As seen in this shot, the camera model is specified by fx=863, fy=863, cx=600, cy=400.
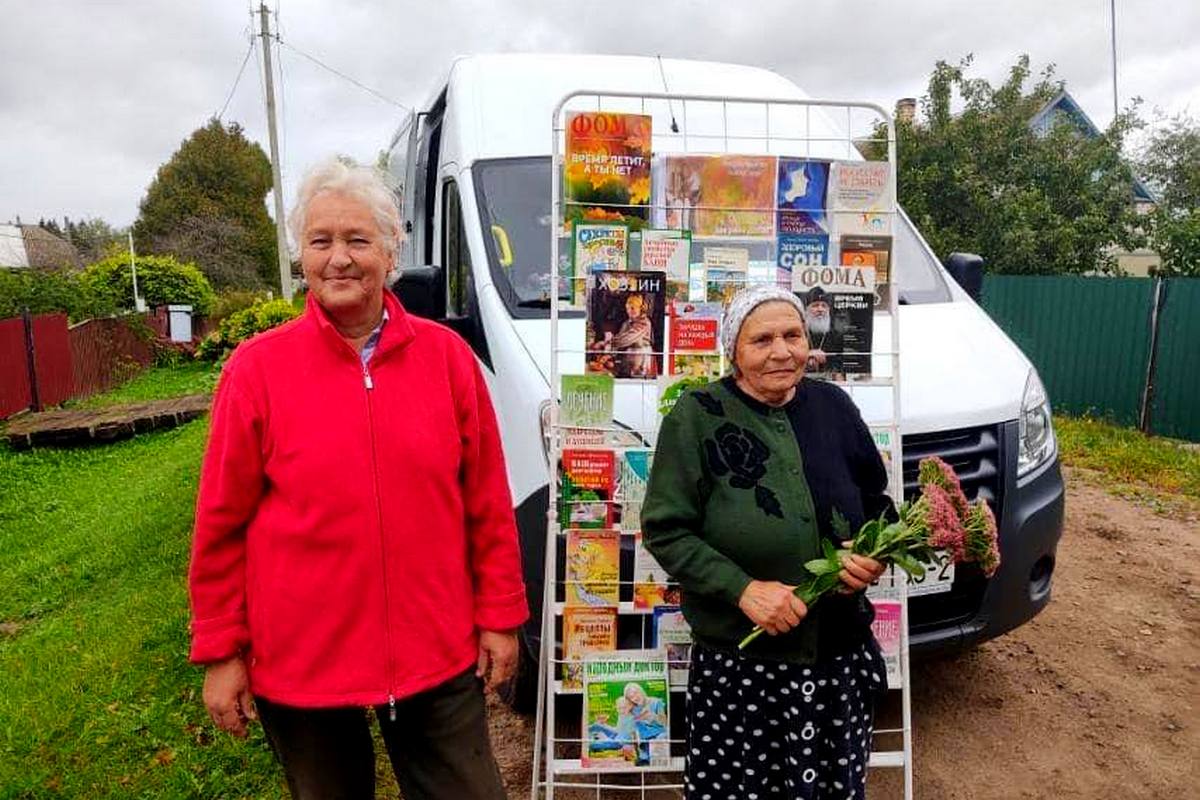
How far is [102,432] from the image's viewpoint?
33.0 ft

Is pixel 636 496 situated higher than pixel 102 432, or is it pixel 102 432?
pixel 636 496

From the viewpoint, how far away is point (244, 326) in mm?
15016

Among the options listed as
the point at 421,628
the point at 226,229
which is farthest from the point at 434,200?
the point at 226,229

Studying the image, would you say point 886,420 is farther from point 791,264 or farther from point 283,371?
point 283,371

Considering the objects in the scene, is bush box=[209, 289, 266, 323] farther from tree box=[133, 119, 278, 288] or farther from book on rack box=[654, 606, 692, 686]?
book on rack box=[654, 606, 692, 686]

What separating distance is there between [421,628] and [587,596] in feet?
2.89

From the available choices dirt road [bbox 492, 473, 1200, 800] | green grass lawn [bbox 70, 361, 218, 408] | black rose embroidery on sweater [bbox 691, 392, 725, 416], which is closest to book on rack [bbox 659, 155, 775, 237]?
black rose embroidery on sweater [bbox 691, 392, 725, 416]

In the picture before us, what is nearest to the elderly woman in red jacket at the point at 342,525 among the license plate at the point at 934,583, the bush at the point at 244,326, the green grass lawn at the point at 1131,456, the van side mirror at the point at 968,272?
the license plate at the point at 934,583

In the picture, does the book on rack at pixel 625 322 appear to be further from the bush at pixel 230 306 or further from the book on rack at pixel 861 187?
the bush at pixel 230 306

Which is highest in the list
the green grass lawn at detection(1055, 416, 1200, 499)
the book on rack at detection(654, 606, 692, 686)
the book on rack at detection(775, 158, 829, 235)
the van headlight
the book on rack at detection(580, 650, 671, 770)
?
the book on rack at detection(775, 158, 829, 235)

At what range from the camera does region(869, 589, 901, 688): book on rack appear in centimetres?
285

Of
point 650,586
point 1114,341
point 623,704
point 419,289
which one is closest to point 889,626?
point 650,586

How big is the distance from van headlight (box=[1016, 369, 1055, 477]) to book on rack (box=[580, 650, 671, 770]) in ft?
5.38

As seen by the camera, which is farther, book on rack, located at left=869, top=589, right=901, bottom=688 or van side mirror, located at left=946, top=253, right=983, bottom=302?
van side mirror, located at left=946, top=253, right=983, bottom=302
